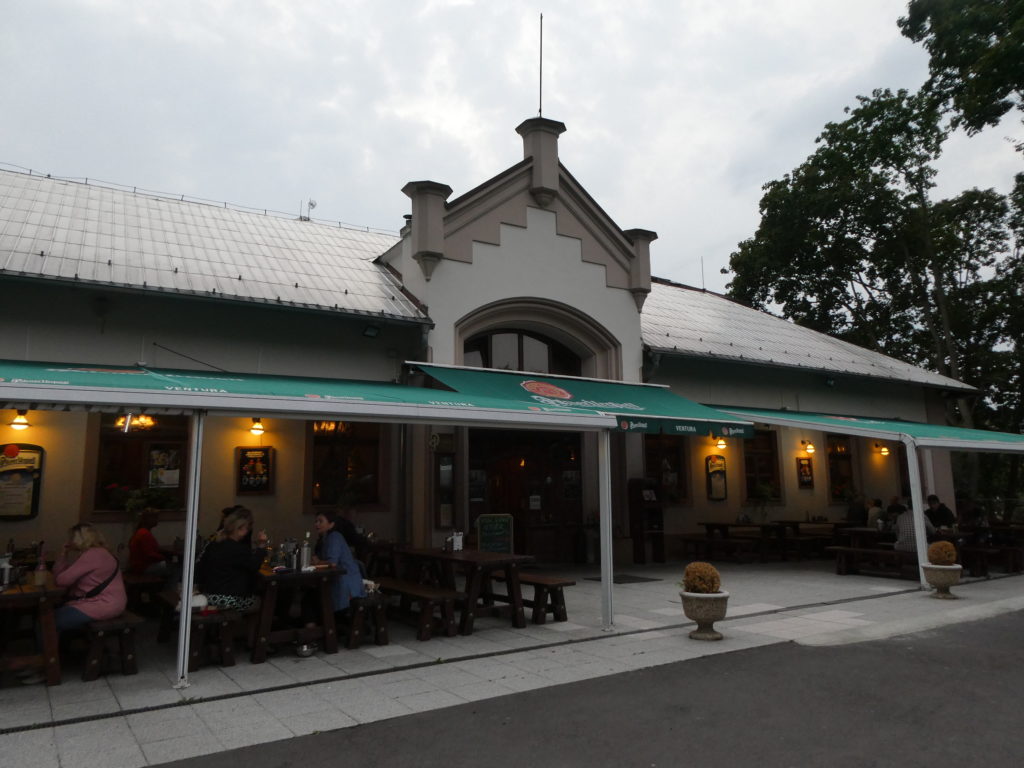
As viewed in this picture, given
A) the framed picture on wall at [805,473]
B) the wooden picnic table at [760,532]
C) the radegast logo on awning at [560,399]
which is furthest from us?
the framed picture on wall at [805,473]

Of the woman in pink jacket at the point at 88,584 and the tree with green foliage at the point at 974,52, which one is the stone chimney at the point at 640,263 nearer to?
the tree with green foliage at the point at 974,52

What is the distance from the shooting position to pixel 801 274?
26344mm

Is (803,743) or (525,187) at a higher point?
(525,187)

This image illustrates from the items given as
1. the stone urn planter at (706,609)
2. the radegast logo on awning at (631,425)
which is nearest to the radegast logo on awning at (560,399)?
the radegast logo on awning at (631,425)

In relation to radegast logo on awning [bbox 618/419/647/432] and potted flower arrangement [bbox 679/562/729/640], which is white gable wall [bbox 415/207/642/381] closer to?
radegast logo on awning [bbox 618/419/647/432]

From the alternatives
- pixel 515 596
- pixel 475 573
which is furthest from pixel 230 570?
pixel 515 596

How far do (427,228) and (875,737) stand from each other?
8.67 m

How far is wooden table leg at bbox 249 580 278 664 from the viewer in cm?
619

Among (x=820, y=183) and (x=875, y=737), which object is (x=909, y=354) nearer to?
(x=820, y=183)

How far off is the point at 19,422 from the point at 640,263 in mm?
9788

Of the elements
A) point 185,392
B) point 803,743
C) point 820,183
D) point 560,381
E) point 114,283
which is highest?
point 820,183

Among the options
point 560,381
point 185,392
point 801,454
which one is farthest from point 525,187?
point 801,454

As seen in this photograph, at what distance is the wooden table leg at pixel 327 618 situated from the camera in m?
6.49

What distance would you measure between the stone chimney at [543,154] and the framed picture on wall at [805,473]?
8903 millimetres
